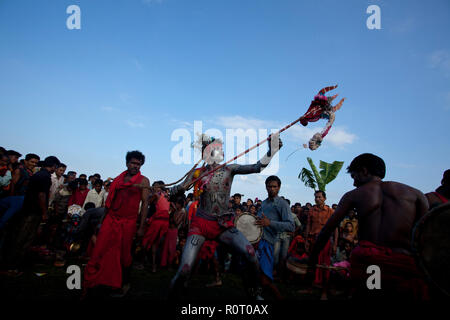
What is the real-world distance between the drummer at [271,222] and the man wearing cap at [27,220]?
4364mm

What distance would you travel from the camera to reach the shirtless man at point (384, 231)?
221cm

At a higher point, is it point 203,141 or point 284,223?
point 203,141

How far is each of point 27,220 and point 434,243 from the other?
6.68 m

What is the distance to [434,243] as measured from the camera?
6.99 feet

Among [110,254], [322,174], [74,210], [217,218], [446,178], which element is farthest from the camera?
[322,174]

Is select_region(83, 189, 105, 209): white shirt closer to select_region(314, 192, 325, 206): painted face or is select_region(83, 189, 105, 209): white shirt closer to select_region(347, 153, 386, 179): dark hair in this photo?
select_region(314, 192, 325, 206): painted face

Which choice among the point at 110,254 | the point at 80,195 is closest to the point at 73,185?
the point at 80,195

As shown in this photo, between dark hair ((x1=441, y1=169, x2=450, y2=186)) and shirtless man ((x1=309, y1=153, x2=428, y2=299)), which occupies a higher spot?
dark hair ((x1=441, y1=169, x2=450, y2=186))

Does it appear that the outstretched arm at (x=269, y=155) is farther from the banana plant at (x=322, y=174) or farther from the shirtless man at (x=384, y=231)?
the banana plant at (x=322, y=174)

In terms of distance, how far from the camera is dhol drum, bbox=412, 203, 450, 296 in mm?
2098

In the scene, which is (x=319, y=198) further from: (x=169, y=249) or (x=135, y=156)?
(x=135, y=156)

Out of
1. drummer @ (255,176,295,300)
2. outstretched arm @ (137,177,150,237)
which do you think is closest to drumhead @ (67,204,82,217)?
outstretched arm @ (137,177,150,237)

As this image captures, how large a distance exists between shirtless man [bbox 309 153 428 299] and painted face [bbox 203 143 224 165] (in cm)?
224
